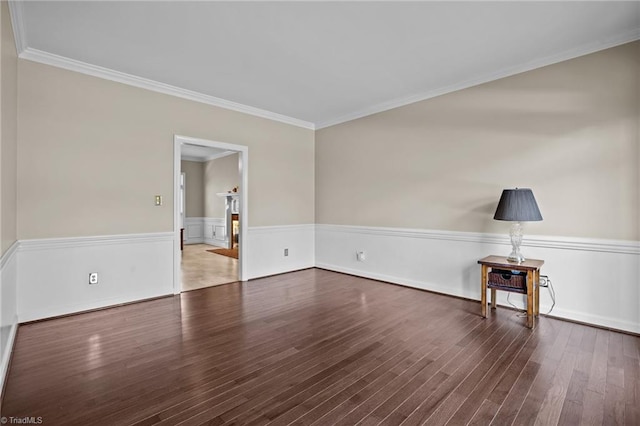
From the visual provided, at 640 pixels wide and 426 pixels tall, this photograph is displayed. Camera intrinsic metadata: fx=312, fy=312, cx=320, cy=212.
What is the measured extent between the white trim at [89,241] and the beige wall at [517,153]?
3.13 metres

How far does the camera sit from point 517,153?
362 centimetres

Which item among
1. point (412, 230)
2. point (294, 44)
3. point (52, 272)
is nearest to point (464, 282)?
point (412, 230)

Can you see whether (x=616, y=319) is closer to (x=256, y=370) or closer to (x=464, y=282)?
(x=464, y=282)

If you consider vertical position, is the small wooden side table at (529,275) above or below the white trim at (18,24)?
below

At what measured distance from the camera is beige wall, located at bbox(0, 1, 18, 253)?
2223mm

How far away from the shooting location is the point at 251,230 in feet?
16.9

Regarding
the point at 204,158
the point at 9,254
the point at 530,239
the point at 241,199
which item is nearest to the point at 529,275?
the point at 530,239

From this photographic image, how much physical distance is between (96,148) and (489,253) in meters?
4.87

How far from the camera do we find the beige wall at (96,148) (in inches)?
128

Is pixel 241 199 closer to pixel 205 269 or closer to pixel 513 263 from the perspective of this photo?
pixel 205 269

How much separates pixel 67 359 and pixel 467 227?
4.34m

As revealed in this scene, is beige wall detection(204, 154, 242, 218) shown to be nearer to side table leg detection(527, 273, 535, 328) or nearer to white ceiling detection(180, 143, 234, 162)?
white ceiling detection(180, 143, 234, 162)

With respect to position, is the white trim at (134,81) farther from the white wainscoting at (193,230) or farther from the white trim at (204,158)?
the white wainscoting at (193,230)

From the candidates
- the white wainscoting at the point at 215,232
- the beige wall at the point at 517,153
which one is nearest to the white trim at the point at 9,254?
the beige wall at the point at 517,153
